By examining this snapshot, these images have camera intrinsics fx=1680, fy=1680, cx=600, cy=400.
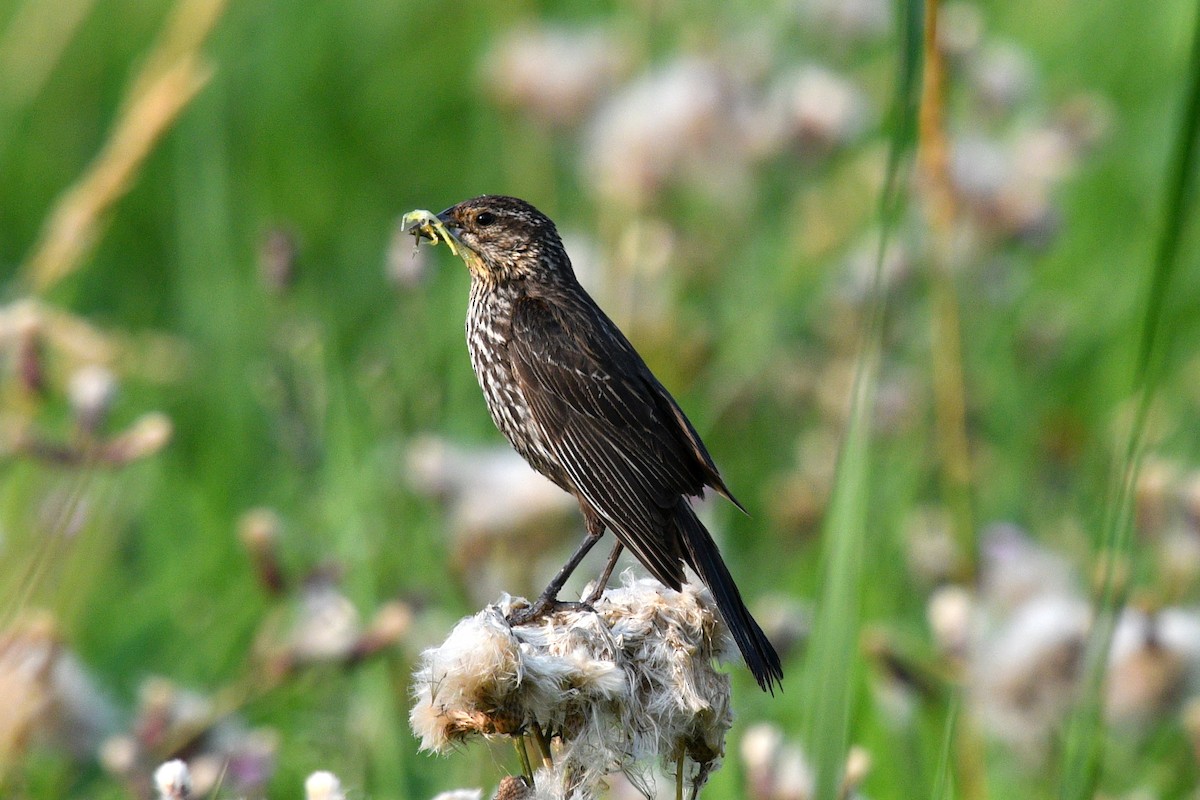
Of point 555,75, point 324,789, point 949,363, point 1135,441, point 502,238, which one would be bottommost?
point 324,789

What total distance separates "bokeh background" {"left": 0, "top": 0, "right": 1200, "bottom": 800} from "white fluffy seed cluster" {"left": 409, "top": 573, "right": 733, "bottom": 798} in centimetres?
16

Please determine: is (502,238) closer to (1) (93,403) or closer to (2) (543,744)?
(1) (93,403)

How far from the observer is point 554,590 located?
8.77ft

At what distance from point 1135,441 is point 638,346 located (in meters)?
3.28

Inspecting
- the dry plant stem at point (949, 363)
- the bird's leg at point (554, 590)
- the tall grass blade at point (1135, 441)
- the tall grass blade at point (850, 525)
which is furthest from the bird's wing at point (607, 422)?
the dry plant stem at point (949, 363)

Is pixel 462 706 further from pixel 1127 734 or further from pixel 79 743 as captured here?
pixel 1127 734

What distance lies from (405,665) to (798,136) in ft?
7.74

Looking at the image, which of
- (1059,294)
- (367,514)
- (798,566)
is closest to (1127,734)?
(798,566)

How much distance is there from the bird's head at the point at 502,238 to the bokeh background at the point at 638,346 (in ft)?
2.04

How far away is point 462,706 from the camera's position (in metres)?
1.93

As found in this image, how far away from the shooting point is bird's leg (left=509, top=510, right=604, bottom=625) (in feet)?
8.25

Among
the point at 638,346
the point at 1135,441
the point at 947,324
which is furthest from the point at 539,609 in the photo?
the point at 638,346

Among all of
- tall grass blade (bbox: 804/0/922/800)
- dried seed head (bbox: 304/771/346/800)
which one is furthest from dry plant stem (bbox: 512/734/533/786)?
tall grass blade (bbox: 804/0/922/800)

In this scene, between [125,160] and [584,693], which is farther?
[125,160]
